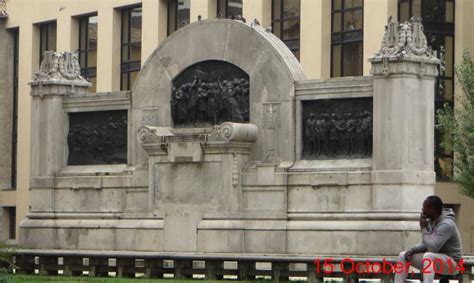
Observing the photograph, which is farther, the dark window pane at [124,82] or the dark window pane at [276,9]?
the dark window pane at [124,82]

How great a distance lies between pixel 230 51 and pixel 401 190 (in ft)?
22.9

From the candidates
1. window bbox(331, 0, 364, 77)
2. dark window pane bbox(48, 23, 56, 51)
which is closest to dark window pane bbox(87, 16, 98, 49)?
dark window pane bbox(48, 23, 56, 51)

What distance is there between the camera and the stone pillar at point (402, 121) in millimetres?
36094

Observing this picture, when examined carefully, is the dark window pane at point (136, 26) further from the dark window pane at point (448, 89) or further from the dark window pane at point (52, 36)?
the dark window pane at point (448, 89)

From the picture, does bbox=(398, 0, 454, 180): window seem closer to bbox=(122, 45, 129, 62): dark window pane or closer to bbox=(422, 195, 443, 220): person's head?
bbox=(122, 45, 129, 62): dark window pane

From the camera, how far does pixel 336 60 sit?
206 ft

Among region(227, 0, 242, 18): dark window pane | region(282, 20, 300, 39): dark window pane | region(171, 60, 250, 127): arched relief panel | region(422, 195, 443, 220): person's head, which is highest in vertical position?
region(227, 0, 242, 18): dark window pane

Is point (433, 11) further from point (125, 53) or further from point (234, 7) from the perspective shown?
point (125, 53)

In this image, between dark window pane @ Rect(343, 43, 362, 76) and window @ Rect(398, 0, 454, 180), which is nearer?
window @ Rect(398, 0, 454, 180)

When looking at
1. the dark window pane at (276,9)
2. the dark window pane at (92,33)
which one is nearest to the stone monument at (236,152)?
the dark window pane at (276,9)

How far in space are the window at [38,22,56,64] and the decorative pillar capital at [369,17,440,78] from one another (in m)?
43.7

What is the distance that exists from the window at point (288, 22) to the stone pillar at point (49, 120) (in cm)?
2055

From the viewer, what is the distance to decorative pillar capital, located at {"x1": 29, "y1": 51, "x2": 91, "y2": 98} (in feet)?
144

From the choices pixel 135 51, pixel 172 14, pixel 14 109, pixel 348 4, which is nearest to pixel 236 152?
pixel 348 4
